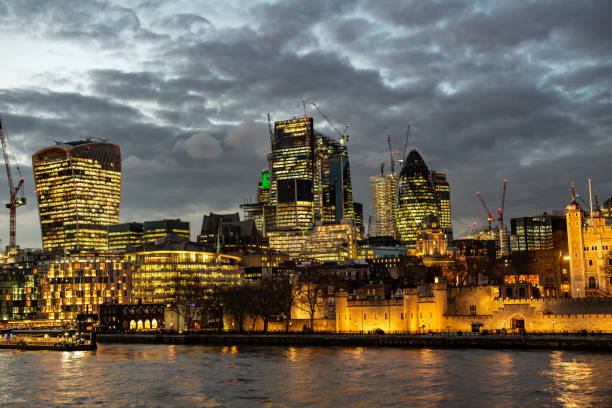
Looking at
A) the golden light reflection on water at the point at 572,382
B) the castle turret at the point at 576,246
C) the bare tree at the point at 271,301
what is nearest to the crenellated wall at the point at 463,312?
the bare tree at the point at 271,301

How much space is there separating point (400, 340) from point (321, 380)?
121 feet

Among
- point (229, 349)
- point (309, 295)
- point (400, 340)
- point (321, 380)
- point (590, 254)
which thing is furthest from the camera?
point (309, 295)

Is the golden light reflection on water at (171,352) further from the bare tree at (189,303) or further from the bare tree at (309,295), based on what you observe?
the bare tree at (309,295)

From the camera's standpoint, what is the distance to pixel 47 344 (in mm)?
137375

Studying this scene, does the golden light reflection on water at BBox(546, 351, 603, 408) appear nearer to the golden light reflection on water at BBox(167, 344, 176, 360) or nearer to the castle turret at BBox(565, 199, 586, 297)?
the golden light reflection on water at BBox(167, 344, 176, 360)

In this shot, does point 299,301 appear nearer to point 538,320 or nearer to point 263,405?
point 538,320

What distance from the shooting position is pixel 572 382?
74.5m

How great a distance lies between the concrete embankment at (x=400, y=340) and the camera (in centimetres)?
10360

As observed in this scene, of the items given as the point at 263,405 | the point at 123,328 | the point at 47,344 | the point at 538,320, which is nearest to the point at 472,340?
the point at 538,320

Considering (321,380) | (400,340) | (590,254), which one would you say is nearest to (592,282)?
(590,254)

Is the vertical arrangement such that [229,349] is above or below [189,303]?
below

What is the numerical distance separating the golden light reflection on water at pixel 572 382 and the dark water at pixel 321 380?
9 cm

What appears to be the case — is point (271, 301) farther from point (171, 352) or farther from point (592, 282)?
point (592, 282)

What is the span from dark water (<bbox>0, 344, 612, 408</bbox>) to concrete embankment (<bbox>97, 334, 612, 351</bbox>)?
17.0ft
